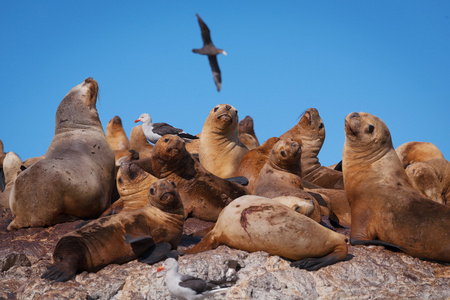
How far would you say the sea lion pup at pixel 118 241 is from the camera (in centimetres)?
582

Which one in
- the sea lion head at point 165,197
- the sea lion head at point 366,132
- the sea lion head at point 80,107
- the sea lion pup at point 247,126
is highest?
the sea lion pup at point 247,126

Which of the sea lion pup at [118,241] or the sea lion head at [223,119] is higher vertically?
the sea lion head at [223,119]

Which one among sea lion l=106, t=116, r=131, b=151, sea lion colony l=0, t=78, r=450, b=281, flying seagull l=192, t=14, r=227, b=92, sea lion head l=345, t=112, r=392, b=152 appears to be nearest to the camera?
sea lion colony l=0, t=78, r=450, b=281

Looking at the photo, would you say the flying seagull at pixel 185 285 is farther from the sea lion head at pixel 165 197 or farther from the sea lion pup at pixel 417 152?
the sea lion pup at pixel 417 152

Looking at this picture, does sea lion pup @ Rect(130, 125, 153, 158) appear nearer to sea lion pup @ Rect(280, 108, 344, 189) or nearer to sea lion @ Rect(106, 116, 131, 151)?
sea lion @ Rect(106, 116, 131, 151)

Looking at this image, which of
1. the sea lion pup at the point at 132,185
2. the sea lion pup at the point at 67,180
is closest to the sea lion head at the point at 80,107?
the sea lion pup at the point at 67,180

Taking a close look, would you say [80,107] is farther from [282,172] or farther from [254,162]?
[282,172]

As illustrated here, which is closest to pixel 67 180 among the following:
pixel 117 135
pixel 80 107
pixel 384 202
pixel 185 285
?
pixel 80 107

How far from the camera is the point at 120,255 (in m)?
6.04

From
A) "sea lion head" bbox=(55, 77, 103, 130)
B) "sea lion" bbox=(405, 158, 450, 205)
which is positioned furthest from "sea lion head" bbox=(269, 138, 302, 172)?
"sea lion head" bbox=(55, 77, 103, 130)

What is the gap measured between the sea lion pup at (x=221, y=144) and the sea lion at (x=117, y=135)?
5.85m

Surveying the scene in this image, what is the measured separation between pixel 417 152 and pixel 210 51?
3.95 meters

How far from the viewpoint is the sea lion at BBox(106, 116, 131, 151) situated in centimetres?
1611

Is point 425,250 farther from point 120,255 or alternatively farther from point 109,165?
point 109,165
